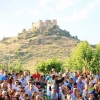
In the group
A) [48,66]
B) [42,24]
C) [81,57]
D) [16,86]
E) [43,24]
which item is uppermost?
[43,24]

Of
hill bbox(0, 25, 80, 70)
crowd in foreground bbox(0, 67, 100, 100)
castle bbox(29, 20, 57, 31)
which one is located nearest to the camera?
crowd in foreground bbox(0, 67, 100, 100)

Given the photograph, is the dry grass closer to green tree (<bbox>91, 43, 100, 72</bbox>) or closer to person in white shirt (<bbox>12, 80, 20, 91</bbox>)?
green tree (<bbox>91, 43, 100, 72</bbox>)

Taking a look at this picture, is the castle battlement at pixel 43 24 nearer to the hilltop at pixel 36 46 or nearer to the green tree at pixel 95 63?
the hilltop at pixel 36 46

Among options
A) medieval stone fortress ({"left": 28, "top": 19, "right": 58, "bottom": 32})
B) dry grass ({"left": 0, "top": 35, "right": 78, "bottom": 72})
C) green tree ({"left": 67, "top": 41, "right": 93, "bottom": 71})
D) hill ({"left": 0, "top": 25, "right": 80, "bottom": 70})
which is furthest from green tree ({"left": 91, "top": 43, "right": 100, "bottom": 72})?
medieval stone fortress ({"left": 28, "top": 19, "right": 58, "bottom": 32})

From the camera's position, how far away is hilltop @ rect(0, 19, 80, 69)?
119125 millimetres

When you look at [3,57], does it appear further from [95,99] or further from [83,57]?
[95,99]

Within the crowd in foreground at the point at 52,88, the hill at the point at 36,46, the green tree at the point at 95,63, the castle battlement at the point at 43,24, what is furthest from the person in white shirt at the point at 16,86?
the castle battlement at the point at 43,24

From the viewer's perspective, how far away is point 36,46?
136m

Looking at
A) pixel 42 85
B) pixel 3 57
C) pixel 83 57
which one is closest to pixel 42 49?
pixel 3 57

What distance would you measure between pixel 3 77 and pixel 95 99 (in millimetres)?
4626

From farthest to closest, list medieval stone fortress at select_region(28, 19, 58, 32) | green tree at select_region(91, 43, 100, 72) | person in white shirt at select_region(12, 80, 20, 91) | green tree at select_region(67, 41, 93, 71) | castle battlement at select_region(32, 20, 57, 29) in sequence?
castle battlement at select_region(32, 20, 57, 29) < medieval stone fortress at select_region(28, 19, 58, 32) < green tree at select_region(67, 41, 93, 71) < green tree at select_region(91, 43, 100, 72) < person in white shirt at select_region(12, 80, 20, 91)

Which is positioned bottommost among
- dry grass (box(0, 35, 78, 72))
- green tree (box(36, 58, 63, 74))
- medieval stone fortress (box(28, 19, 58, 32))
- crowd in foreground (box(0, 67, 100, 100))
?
crowd in foreground (box(0, 67, 100, 100))

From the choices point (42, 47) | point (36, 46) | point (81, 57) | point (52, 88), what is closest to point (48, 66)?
point (81, 57)

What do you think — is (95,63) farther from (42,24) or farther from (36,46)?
(42,24)
